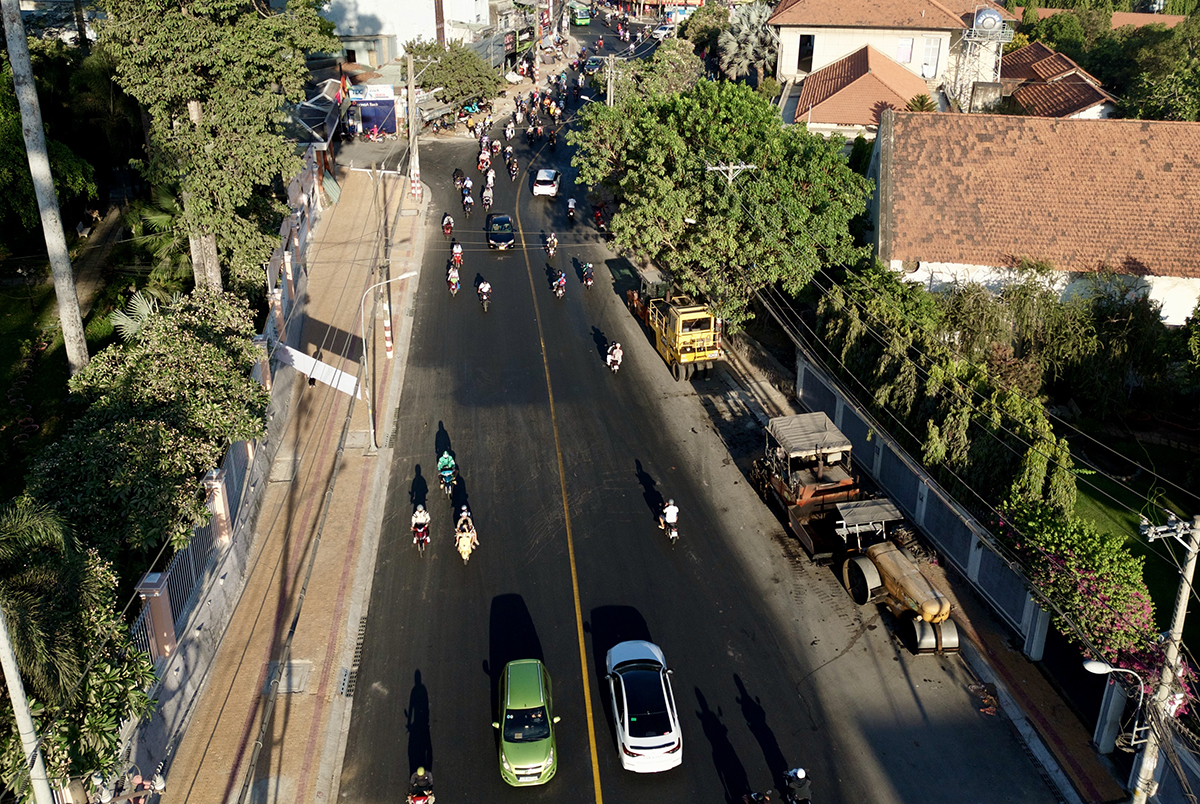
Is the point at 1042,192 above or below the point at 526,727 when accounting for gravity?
above

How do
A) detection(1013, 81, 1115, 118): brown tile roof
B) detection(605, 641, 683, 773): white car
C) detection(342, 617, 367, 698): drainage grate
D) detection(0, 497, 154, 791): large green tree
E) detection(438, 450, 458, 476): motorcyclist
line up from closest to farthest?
detection(0, 497, 154, 791): large green tree
detection(605, 641, 683, 773): white car
detection(342, 617, 367, 698): drainage grate
detection(438, 450, 458, 476): motorcyclist
detection(1013, 81, 1115, 118): brown tile roof

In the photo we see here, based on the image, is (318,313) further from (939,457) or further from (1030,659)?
(1030,659)

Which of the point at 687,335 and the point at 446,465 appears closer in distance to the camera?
the point at 446,465

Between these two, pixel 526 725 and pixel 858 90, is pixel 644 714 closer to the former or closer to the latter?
pixel 526 725

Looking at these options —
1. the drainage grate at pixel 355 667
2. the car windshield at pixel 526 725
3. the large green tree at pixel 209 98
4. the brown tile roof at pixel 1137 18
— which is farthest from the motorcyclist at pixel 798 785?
the brown tile roof at pixel 1137 18

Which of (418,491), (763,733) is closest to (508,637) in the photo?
(763,733)

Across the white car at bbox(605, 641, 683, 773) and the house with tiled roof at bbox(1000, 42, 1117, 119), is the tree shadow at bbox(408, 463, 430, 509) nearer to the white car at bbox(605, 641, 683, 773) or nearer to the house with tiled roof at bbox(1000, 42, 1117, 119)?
the white car at bbox(605, 641, 683, 773)

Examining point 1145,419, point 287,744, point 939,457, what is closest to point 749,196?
point 939,457

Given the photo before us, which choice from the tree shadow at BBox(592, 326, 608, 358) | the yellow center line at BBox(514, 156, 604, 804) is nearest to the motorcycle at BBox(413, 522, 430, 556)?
the yellow center line at BBox(514, 156, 604, 804)
